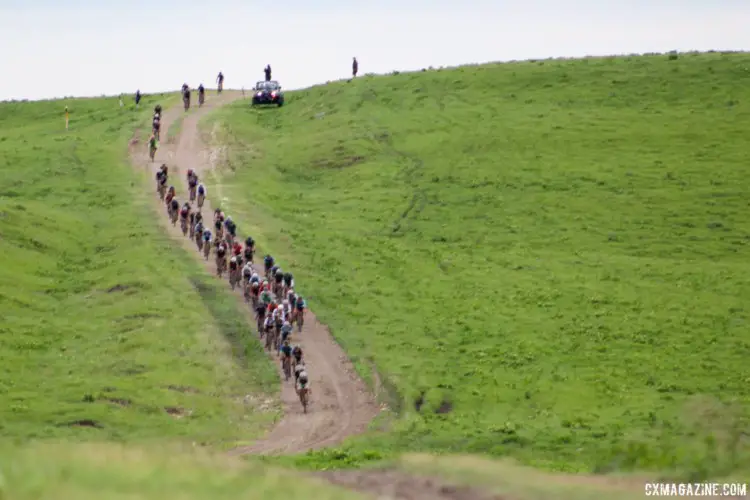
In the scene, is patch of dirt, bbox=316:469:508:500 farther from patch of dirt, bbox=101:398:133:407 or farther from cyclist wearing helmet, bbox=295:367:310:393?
patch of dirt, bbox=101:398:133:407

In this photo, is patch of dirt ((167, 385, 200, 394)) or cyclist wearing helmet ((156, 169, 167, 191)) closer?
patch of dirt ((167, 385, 200, 394))

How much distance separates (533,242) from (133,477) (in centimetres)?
5166

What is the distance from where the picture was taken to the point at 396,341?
55219 mm

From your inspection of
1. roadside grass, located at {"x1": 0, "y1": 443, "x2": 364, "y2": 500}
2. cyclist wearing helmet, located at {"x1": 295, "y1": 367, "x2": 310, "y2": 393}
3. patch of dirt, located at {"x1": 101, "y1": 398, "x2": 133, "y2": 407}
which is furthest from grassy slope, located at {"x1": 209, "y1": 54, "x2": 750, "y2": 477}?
roadside grass, located at {"x1": 0, "y1": 443, "x2": 364, "y2": 500}

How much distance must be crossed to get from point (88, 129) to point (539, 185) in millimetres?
37375

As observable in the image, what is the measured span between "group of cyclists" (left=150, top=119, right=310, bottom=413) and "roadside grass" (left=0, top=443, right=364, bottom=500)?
18696mm

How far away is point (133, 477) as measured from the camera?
23.4m

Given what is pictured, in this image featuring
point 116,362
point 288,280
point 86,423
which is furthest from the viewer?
point 288,280

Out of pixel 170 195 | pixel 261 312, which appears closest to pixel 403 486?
pixel 261 312

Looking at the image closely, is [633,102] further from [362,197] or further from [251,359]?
[251,359]

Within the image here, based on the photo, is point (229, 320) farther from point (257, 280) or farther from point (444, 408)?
point (444, 408)

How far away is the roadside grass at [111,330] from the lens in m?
42.7

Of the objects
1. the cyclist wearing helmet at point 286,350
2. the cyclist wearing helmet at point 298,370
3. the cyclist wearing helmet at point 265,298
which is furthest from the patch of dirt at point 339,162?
the cyclist wearing helmet at point 298,370

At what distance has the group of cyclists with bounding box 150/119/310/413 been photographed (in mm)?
49156
